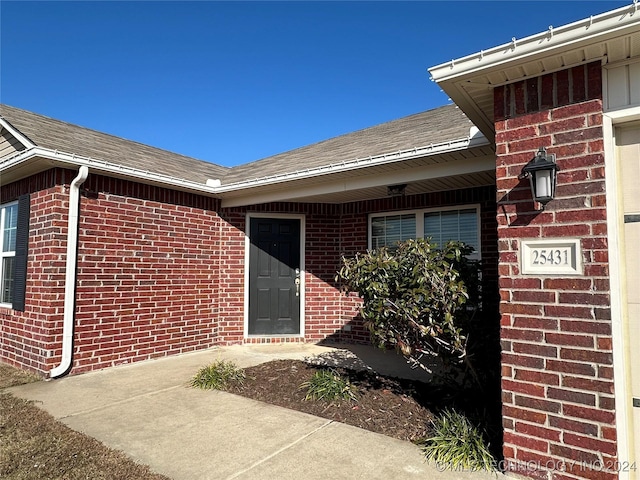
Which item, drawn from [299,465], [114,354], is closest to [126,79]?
[114,354]

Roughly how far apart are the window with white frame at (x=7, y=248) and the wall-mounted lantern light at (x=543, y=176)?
6816 mm

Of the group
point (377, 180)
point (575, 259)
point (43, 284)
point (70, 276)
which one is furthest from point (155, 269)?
point (575, 259)

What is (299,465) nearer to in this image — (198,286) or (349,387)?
(349,387)

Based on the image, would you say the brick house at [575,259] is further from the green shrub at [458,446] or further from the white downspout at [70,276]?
the white downspout at [70,276]

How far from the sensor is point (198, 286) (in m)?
6.53

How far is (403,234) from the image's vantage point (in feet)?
21.1

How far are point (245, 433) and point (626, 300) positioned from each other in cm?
292

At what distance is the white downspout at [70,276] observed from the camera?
16.0ft

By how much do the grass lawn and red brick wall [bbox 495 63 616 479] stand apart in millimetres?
2406

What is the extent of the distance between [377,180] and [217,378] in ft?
10.6

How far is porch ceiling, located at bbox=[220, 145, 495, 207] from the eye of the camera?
4.49 m

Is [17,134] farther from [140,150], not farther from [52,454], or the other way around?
[52,454]


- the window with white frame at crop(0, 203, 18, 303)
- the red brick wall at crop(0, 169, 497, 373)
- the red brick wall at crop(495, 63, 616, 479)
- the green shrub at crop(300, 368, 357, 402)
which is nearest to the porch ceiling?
the red brick wall at crop(0, 169, 497, 373)

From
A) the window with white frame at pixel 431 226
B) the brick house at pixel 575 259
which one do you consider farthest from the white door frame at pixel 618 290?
the window with white frame at pixel 431 226
